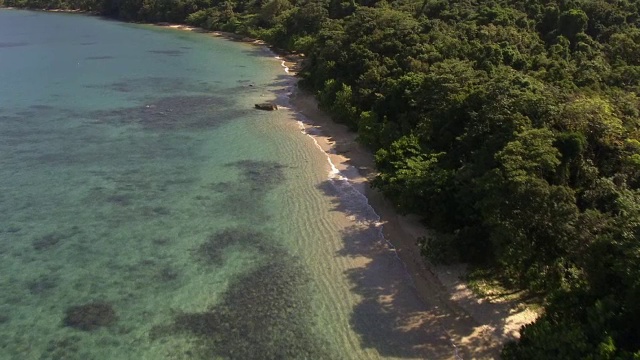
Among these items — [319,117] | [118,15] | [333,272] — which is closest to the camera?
[333,272]

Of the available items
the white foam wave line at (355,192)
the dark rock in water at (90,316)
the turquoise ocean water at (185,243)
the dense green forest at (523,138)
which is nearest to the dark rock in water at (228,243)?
the turquoise ocean water at (185,243)

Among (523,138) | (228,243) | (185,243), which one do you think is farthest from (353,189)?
(523,138)

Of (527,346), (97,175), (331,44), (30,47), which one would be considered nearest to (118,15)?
(30,47)

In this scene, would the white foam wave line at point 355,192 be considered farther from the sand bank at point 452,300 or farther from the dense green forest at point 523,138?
the dense green forest at point 523,138

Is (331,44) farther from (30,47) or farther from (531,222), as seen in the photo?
(30,47)

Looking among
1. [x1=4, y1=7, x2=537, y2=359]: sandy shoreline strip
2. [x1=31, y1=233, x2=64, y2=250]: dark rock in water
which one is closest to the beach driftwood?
[x1=4, y1=7, x2=537, y2=359]: sandy shoreline strip
